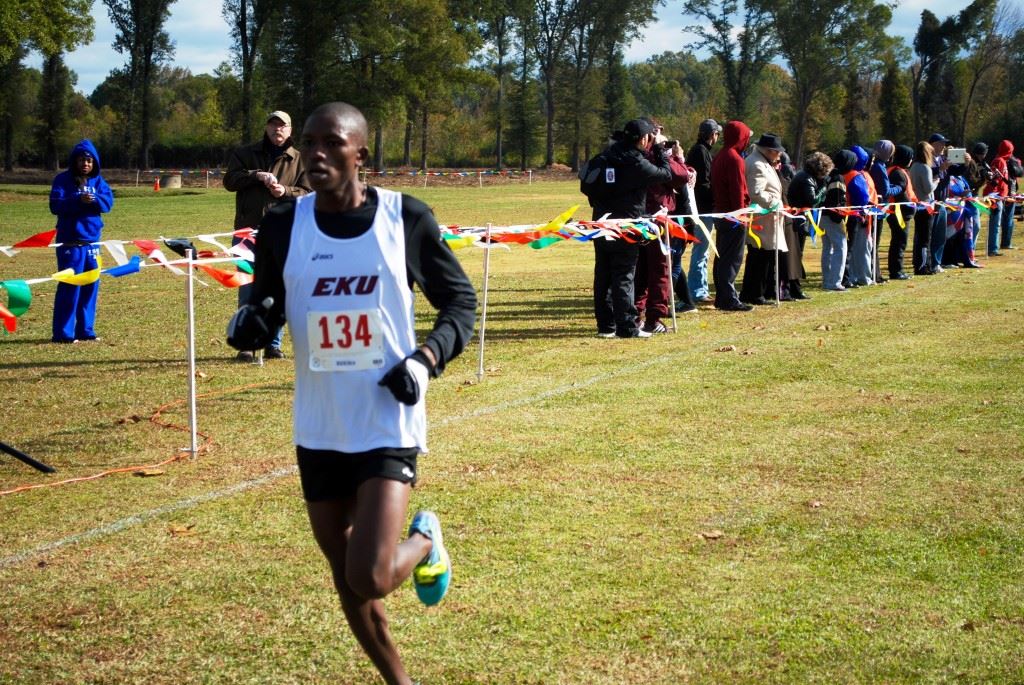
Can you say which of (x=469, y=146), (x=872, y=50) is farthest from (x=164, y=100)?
(x=872, y=50)

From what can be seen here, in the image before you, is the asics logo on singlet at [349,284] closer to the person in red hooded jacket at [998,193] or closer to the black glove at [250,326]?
the black glove at [250,326]

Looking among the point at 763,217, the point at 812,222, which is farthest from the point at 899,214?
the point at 763,217

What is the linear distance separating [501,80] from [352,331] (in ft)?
306

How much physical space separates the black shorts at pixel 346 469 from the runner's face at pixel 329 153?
2.85 feet

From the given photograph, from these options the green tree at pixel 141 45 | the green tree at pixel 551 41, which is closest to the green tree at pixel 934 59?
the green tree at pixel 551 41

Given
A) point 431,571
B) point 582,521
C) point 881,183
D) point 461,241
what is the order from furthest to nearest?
point 881,183 < point 461,241 < point 582,521 < point 431,571

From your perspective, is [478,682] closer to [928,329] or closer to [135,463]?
[135,463]

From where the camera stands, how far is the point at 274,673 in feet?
15.5

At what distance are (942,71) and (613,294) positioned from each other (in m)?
79.7

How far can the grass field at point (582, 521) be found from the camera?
4.92 meters

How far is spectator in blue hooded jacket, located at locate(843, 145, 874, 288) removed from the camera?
714 inches

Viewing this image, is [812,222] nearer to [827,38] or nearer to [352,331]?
[352,331]

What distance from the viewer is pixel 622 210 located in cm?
1314

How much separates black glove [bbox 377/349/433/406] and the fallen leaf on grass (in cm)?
297
